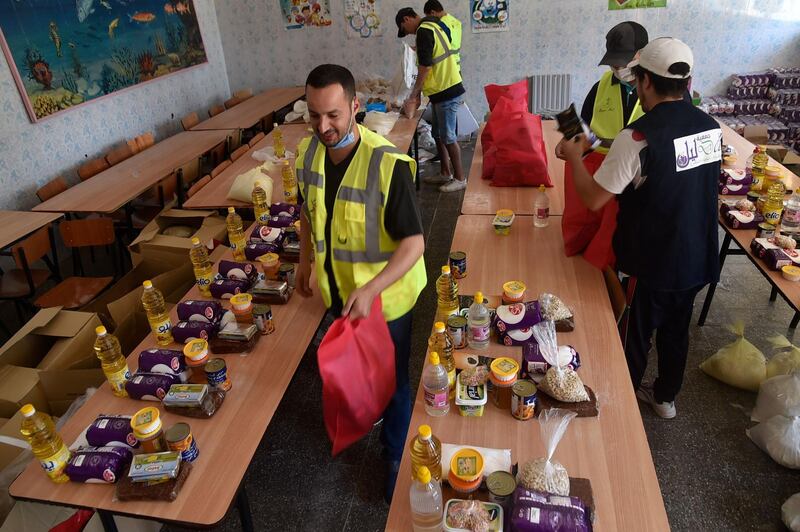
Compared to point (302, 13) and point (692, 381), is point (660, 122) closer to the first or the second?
point (692, 381)

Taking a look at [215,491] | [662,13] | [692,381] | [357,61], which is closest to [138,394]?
[215,491]

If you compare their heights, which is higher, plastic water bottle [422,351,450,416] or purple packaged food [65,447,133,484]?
plastic water bottle [422,351,450,416]

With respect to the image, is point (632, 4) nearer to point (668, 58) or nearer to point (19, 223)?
point (668, 58)

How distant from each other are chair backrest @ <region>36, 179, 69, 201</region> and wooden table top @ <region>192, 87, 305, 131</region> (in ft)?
5.29

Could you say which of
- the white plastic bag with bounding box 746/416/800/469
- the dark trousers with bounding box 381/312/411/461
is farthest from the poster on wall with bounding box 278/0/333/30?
the white plastic bag with bounding box 746/416/800/469


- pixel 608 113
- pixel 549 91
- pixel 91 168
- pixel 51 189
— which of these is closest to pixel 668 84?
pixel 608 113

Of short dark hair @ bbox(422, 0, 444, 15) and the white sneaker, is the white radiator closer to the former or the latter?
the white sneaker

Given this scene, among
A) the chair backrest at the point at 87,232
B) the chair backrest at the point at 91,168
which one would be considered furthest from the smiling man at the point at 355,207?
the chair backrest at the point at 91,168

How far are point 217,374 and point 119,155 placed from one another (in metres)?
3.62

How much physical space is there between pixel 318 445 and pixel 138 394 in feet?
3.27

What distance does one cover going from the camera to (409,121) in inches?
195

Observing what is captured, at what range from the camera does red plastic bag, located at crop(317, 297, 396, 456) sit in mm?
1630

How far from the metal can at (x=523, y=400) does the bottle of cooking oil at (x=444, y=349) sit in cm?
20

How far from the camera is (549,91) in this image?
21.2 ft
